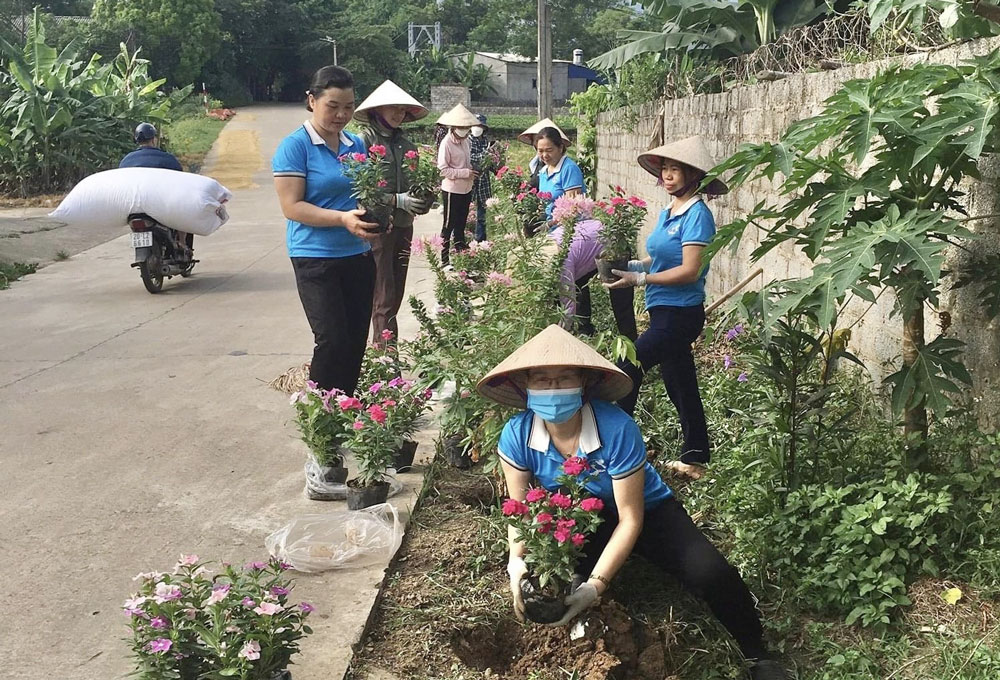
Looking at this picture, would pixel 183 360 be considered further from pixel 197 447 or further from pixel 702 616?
pixel 702 616

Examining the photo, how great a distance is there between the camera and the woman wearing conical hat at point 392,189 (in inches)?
193

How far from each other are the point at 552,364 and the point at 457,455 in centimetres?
178

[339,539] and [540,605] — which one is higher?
[540,605]

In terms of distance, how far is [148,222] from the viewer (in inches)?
365

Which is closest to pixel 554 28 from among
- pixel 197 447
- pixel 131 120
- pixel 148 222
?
pixel 131 120

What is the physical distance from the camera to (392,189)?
15.9 feet

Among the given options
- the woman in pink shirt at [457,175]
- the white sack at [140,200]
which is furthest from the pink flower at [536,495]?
the white sack at [140,200]

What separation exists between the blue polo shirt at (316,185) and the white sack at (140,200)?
17.0ft

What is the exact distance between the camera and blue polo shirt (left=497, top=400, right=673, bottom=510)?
305cm

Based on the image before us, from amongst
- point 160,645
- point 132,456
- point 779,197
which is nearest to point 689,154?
point 779,197

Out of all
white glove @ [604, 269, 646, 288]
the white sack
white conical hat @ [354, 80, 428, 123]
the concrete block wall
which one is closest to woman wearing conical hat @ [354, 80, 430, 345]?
white conical hat @ [354, 80, 428, 123]

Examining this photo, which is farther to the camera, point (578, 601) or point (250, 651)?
point (578, 601)

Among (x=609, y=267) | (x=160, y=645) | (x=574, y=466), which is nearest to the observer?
(x=160, y=645)

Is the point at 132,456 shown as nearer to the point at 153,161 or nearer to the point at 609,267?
the point at 609,267
